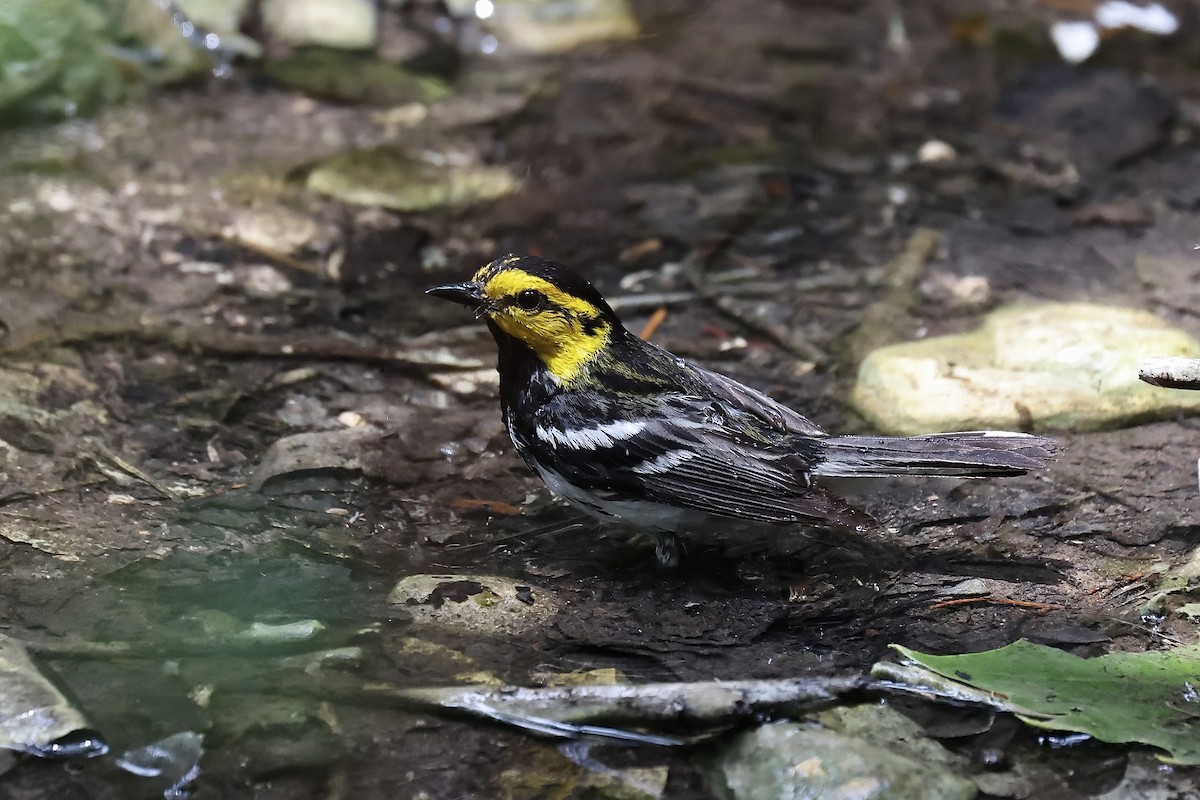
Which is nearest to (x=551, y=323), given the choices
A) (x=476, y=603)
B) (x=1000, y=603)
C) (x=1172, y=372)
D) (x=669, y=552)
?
(x=669, y=552)

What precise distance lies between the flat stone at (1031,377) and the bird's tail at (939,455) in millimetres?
640

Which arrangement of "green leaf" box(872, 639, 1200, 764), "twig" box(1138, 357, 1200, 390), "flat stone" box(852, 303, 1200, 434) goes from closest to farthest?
"green leaf" box(872, 639, 1200, 764) → "twig" box(1138, 357, 1200, 390) → "flat stone" box(852, 303, 1200, 434)

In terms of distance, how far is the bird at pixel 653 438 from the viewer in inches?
141

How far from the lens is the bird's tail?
11.6 feet

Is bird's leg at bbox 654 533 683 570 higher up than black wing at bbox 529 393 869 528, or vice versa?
black wing at bbox 529 393 869 528

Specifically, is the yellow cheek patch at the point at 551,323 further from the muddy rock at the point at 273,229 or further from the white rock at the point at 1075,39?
the white rock at the point at 1075,39

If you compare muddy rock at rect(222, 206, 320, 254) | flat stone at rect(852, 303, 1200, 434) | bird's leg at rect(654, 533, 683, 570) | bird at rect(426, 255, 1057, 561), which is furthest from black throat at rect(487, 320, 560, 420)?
muddy rock at rect(222, 206, 320, 254)

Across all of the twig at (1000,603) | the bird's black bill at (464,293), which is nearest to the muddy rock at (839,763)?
the twig at (1000,603)

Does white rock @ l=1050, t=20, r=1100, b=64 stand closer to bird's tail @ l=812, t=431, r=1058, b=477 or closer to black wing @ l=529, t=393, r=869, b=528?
bird's tail @ l=812, t=431, r=1058, b=477

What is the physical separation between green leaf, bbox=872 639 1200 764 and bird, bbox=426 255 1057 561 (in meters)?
0.53

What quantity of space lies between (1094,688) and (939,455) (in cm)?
80

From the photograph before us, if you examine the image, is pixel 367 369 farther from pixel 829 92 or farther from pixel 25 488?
pixel 829 92

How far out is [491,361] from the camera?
4988 mm

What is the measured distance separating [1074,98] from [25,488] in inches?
239
